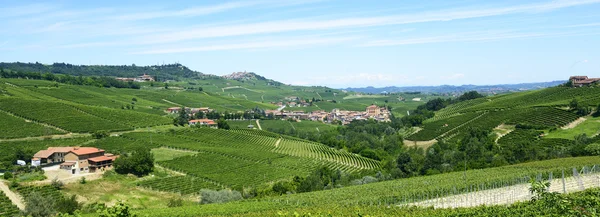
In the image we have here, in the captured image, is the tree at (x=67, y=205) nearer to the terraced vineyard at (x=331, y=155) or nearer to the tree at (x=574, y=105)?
the terraced vineyard at (x=331, y=155)

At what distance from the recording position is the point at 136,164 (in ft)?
193

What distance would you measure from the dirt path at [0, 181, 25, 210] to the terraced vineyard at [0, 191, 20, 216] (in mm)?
545

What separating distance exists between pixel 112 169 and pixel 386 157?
51946mm

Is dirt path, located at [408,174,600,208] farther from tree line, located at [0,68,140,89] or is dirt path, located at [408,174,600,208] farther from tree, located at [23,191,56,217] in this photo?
tree line, located at [0,68,140,89]

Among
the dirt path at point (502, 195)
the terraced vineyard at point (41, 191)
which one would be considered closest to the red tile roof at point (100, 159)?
the terraced vineyard at point (41, 191)

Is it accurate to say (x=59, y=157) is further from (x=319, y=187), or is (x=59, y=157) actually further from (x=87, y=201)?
(x=319, y=187)

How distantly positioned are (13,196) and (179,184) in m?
17.7

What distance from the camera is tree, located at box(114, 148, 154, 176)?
58.9 metres

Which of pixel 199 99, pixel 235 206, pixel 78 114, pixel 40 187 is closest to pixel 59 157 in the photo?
pixel 40 187

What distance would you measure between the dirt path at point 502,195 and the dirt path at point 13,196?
3865cm

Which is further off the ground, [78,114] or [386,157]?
[78,114]

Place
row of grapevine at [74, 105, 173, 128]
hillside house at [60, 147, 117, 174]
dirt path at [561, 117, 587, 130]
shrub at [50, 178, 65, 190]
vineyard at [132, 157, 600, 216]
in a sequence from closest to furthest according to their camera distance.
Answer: vineyard at [132, 157, 600, 216], shrub at [50, 178, 65, 190], hillside house at [60, 147, 117, 174], dirt path at [561, 117, 587, 130], row of grapevine at [74, 105, 173, 128]

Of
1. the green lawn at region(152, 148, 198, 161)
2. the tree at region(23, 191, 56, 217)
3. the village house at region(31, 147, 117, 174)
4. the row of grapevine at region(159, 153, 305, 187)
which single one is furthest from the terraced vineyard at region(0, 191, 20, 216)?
the green lawn at region(152, 148, 198, 161)

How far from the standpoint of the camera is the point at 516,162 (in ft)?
214
